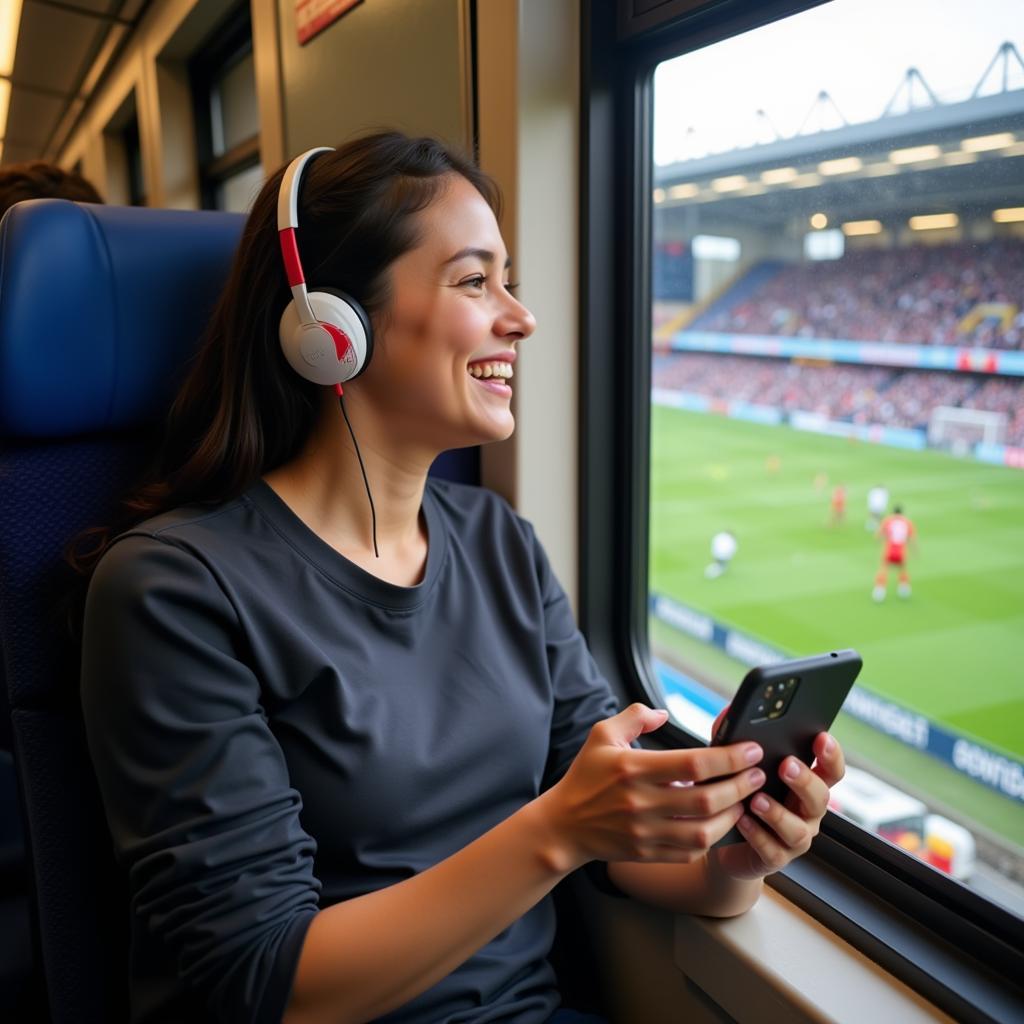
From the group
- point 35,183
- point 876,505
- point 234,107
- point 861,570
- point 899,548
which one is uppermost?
point 234,107

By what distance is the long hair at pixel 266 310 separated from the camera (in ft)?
3.29

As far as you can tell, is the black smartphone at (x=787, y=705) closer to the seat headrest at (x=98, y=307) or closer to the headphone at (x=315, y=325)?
the headphone at (x=315, y=325)

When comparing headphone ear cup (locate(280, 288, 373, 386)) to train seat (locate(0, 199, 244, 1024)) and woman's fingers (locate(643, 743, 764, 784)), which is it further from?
woman's fingers (locate(643, 743, 764, 784))

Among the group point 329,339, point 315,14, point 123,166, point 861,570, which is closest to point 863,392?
point 861,570

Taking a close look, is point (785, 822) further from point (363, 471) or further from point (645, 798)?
point (363, 471)

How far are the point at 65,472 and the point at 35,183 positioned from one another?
115 centimetres

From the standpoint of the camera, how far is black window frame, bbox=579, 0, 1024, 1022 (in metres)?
0.95

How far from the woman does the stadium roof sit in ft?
2.03

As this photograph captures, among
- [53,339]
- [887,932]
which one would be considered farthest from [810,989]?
[53,339]

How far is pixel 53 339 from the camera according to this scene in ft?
3.25

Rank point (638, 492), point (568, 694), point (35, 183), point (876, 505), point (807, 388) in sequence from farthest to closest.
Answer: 1. point (876, 505)
2. point (807, 388)
3. point (35, 183)
4. point (638, 492)
5. point (568, 694)

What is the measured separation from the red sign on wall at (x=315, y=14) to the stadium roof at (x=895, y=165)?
0.87m

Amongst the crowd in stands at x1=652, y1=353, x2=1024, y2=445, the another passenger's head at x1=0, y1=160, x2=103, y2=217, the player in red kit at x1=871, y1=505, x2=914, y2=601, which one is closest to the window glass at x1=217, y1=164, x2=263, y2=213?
the another passenger's head at x1=0, y1=160, x2=103, y2=217

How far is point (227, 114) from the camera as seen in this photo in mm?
3832
